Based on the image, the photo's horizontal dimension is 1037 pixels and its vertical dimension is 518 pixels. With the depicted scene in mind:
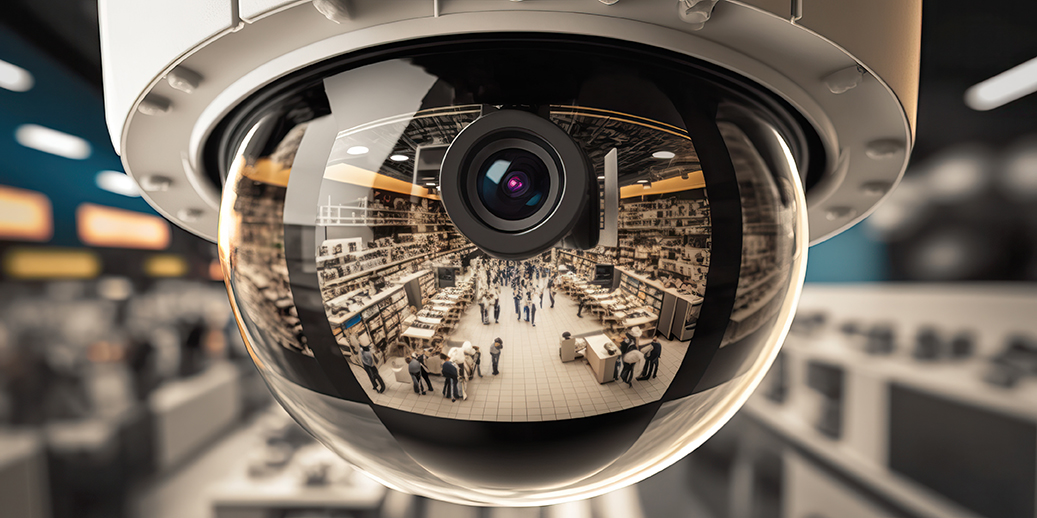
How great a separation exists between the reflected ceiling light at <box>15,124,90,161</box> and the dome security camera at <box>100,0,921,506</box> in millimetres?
1613

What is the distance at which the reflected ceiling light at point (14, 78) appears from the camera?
109cm

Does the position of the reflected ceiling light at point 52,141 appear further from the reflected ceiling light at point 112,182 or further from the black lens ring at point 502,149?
the black lens ring at point 502,149

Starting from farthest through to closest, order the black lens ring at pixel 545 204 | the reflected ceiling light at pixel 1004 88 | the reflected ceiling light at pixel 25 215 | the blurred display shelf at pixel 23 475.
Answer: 1. the blurred display shelf at pixel 23 475
2. the reflected ceiling light at pixel 25 215
3. the reflected ceiling light at pixel 1004 88
4. the black lens ring at pixel 545 204

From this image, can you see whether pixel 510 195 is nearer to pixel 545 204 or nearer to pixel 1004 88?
pixel 545 204

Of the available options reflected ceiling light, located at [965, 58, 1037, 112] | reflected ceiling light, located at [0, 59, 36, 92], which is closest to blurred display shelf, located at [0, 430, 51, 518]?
reflected ceiling light, located at [0, 59, 36, 92]

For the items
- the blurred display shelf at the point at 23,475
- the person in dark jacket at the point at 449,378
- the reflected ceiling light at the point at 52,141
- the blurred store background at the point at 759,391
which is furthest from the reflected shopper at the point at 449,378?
the blurred display shelf at the point at 23,475

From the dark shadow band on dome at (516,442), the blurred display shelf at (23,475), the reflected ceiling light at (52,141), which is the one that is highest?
the reflected ceiling light at (52,141)

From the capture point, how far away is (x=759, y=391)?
152 cm

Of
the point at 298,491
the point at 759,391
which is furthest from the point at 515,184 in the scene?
the point at 298,491

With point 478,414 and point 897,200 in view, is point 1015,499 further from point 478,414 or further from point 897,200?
point 478,414

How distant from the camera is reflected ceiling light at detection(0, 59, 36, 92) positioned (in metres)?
1.09

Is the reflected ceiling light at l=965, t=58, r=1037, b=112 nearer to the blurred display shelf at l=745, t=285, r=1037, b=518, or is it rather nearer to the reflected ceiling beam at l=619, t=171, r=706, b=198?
the blurred display shelf at l=745, t=285, r=1037, b=518

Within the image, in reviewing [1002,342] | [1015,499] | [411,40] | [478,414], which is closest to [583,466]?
[478,414]

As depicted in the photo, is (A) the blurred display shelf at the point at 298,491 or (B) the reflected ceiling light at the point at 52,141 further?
(A) the blurred display shelf at the point at 298,491
